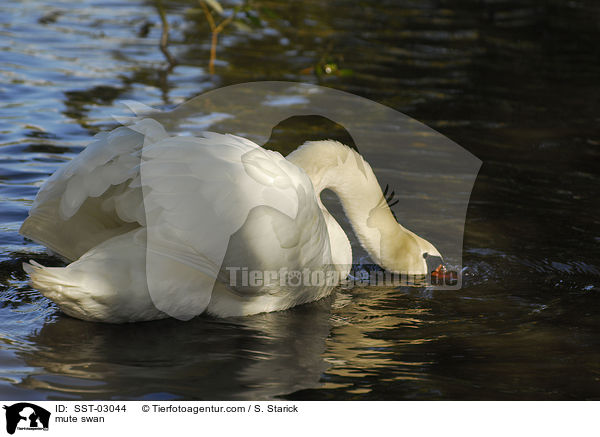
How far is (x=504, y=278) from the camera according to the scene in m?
5.25

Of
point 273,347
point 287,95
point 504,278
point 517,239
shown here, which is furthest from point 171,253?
point 287,95

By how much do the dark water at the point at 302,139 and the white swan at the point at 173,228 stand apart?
0.19 metres

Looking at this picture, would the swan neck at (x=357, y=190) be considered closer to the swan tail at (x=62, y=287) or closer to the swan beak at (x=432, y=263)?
the swan beak at (x=432, y=263)

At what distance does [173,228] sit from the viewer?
3.88 m

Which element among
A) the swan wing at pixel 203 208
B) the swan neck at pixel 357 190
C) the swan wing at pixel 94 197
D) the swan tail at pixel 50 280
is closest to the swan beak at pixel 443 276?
the swan neck at pixel 357 190

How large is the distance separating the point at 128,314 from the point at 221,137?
3.26ft

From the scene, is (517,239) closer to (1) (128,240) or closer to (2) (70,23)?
(1) (128,240)

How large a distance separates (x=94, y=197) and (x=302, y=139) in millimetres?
3902
